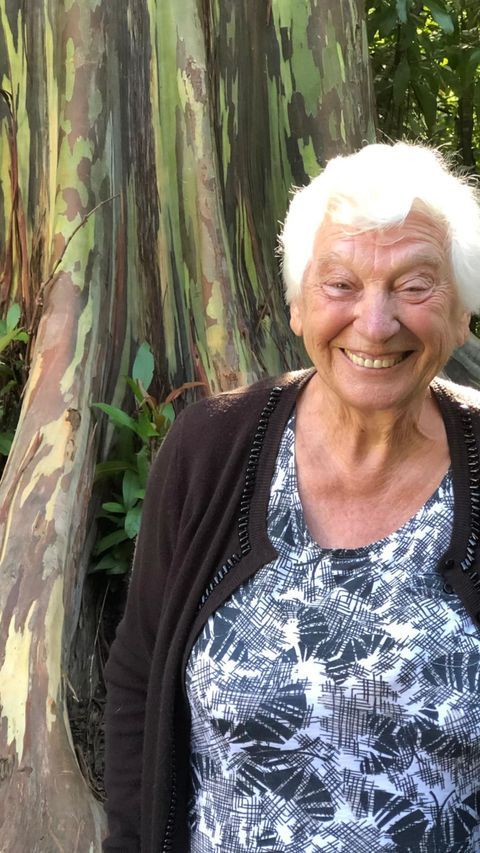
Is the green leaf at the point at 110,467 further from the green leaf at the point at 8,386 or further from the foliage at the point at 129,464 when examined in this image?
the green leaf at the point at 8,386

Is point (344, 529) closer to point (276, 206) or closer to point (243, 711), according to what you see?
point (243, 711)

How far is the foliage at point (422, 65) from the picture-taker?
15.7ft

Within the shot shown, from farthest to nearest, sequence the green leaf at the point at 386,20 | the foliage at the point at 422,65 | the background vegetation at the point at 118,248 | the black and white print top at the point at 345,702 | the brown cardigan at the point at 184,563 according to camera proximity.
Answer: the foliage at the point at 422,65 → the green leaf at the point at 386,20 → the background vegetation at the point at 118,248 → the brown cardigan at the point at 184,563 → the black and white print top at the point at 345,702

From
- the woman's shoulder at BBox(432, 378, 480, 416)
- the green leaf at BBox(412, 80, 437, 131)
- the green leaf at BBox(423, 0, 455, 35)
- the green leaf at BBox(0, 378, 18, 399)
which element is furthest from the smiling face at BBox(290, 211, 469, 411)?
the green leaf at BBox(412, 80, 437, 131)

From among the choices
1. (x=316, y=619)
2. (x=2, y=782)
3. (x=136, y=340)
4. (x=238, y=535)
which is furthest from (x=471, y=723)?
(x=136, y=340)

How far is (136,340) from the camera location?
3.41 meters

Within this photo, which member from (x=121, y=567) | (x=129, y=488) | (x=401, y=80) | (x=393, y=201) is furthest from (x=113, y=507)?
(x=401, y=80)

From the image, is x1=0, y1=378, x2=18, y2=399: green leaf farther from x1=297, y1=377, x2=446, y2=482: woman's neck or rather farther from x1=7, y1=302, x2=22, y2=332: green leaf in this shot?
x1=297, y1=377, x2=446, y2=482: woman's neck

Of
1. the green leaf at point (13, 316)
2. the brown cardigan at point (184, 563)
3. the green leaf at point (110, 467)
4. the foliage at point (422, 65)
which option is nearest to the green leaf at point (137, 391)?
the green leaf at point (110, 467)

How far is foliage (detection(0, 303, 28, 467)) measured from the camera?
3.42 m

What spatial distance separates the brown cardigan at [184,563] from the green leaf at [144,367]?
1223mm

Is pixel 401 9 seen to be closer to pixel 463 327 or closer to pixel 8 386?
pixel 8 386

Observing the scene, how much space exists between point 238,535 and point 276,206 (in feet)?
6.86

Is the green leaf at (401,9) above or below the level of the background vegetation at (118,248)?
above
